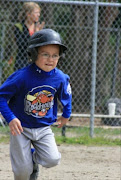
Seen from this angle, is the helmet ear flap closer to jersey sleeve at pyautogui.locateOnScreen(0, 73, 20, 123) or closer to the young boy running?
the young boy running

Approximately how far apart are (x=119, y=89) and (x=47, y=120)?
640 cm

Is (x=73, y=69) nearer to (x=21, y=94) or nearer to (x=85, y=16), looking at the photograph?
(x=85, y=16)

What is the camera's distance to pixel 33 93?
3523 mm

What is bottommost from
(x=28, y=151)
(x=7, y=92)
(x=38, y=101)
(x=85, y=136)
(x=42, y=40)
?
(x=85, y=136)

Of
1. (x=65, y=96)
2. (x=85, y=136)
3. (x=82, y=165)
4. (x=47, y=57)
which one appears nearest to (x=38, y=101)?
(x=65, y=96)

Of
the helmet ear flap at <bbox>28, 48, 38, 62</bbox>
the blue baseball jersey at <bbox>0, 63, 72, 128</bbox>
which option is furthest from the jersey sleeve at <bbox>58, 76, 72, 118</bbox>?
the helmet ear flap at <bbox>28, 48, 38, 62</bbox>

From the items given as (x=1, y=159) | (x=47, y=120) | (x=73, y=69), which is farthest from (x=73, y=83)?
(x=47, y=120)

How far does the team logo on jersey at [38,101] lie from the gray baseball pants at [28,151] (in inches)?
6.1

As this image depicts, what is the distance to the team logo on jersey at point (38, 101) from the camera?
3529mm

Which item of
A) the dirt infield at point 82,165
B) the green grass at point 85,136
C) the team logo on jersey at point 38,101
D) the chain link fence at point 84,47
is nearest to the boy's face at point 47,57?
the team logo on jersey at point 38,101

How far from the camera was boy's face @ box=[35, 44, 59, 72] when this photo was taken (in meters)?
3.46

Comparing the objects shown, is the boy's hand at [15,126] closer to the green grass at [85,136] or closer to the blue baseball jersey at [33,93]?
the blue baseball jersey at [33,93]

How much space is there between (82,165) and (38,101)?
1.81 meters

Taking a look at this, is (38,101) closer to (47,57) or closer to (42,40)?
(47,57)
